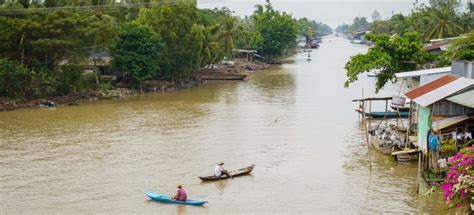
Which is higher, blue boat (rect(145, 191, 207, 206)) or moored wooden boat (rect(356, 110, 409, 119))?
moored wooden boat (rect(356, 110, 409, 119))

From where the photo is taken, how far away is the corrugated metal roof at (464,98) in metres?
18.2

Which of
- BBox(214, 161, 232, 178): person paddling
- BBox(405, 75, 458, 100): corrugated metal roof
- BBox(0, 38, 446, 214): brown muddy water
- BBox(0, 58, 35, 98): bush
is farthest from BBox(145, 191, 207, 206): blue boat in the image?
BBox(0, 58, 35, 98): bush

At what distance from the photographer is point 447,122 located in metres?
18.7

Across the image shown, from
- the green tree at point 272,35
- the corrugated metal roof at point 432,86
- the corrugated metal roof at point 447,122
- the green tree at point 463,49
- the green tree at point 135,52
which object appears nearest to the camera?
the corrugated metal roof at point 447,122

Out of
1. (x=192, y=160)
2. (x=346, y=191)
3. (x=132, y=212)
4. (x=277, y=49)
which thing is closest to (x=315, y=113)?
(x=192, y=160)

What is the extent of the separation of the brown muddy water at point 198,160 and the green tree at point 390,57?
242 centimetres

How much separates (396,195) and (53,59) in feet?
77.6

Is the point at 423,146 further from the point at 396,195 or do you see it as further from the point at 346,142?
the point at 346,142

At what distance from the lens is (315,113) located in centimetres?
3256

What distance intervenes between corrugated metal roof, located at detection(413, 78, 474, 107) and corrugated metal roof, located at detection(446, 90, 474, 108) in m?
0.14

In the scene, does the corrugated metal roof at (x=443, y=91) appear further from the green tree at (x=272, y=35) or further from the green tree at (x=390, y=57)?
the green tree at (x=272, y=35)

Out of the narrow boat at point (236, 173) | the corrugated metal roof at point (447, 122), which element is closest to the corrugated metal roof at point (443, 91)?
the corrugated metal roof at point (447, 122)

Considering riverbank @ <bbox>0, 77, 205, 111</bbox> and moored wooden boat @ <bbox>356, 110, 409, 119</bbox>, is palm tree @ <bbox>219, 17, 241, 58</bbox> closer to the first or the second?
riverbank @ <bbox>0, 77, 205, 111</bbox>

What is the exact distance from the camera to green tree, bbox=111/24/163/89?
39750 mm
